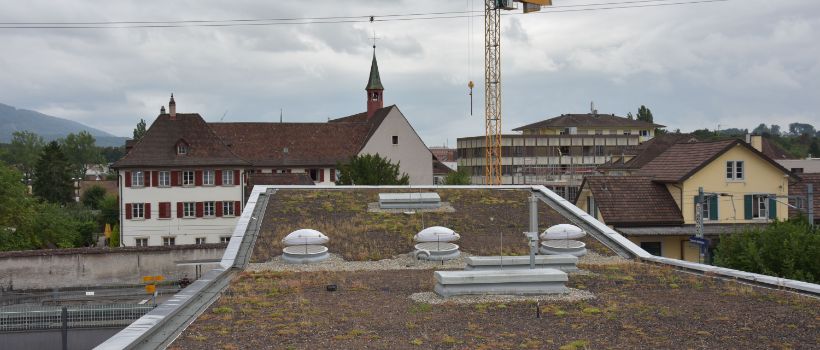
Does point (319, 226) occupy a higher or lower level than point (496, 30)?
lower

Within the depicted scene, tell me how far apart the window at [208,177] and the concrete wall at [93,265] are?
2299 centimetres

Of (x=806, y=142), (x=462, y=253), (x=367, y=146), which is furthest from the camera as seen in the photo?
(x=806, y=142)

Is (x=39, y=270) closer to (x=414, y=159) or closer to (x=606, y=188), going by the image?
(x=606, y=188)

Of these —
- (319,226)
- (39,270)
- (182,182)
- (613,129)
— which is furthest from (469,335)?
(613,129)

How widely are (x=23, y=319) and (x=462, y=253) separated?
14.9 metres

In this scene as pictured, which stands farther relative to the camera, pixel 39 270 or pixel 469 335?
pixel 39 270

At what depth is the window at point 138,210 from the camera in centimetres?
6656

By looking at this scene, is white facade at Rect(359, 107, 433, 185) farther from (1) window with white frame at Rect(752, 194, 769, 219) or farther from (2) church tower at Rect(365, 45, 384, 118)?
(1) window with white frame at Rect(752, 194, 769, 219)

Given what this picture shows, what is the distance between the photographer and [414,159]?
8612 cm

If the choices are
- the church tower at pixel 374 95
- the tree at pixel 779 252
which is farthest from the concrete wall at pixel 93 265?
the church tower at pixel 374 95

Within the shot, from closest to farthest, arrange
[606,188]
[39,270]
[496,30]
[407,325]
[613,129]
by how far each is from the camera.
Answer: [407,325]
[39,270]
[606,188]
[496,30]
[613,129]

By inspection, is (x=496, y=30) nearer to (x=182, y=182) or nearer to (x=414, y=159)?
(x=414, y=159)

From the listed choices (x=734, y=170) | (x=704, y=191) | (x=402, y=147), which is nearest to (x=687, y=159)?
(x=704, y=191)

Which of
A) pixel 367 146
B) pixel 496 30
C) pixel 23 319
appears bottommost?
pixel 23 319
